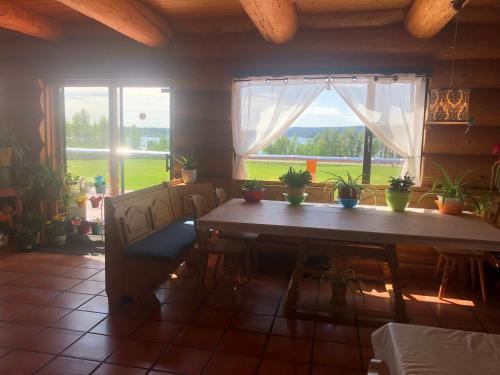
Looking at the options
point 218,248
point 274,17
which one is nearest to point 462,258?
point 218,248

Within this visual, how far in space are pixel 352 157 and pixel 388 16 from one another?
1.40m

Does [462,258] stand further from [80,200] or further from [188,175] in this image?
[80,200]

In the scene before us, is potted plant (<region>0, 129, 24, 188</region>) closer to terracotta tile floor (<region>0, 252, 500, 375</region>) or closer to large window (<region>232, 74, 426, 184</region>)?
terracotta tile floor (<region>0, 252, 500, 375</region>)

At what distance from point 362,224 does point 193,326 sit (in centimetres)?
137

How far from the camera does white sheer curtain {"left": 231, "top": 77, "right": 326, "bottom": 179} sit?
399 cm

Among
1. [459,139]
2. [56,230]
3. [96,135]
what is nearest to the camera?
[459,139]

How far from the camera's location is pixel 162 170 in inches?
184

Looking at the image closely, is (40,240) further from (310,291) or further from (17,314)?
(310,291)

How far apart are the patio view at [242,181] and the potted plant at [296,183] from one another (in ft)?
0.06

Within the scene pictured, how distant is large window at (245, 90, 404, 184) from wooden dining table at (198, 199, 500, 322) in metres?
0.97

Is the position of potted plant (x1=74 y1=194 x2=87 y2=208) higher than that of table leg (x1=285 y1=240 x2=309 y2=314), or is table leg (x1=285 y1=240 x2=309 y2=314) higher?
potted plant (x1=74 y1=194 x2=87 y2=208)

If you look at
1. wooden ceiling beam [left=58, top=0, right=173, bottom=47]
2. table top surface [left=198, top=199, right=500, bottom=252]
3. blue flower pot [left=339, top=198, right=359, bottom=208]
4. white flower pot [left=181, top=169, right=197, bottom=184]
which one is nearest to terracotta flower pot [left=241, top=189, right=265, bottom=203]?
table top surface [left=198, top=199, right=500, bottom=252]

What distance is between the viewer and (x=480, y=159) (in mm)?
3715

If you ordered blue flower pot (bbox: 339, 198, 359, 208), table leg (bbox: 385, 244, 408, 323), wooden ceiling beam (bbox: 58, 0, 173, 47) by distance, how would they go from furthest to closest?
blue flower pot (bbox: 339, 198, 359, 208) → wooden ceiling beam (bbox: 58, 0, 173, 47) → table leg (bbox: 385, 244, 408, 323)
